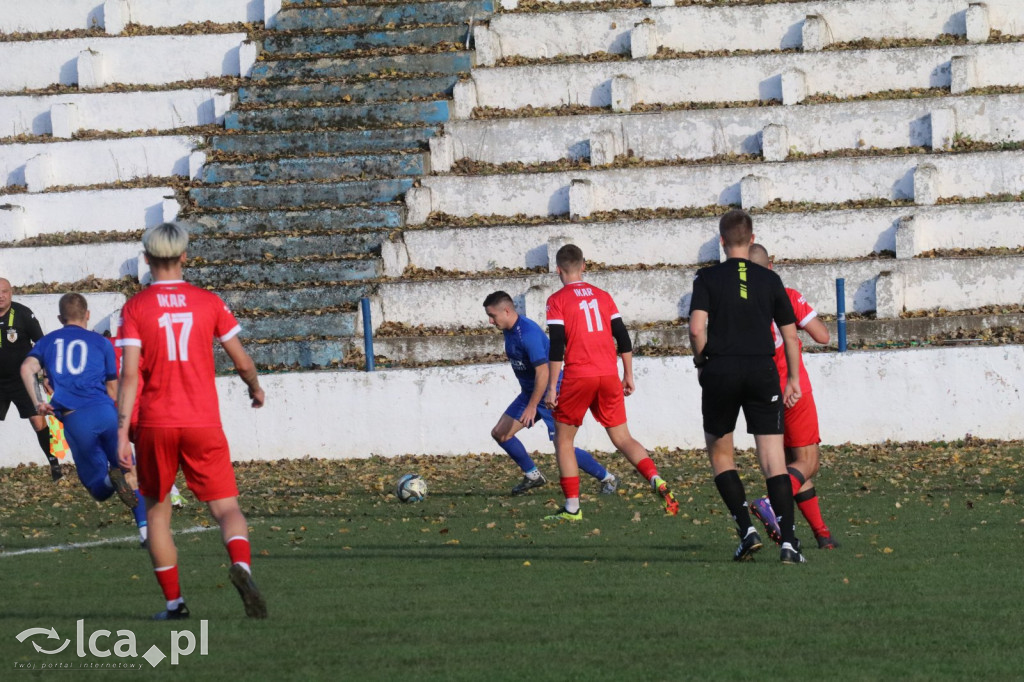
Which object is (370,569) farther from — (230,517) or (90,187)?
(90,187)

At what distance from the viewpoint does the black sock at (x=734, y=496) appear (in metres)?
9.45

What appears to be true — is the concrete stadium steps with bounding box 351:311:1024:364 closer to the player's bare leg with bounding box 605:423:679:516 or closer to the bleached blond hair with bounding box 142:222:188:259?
the player's bare leg with bounding box 605:423:679:516

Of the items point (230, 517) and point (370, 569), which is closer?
point (230, 517)

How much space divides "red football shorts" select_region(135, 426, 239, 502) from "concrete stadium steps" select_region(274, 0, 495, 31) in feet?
65.4

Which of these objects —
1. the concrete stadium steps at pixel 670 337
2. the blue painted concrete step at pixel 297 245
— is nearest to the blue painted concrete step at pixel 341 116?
the blue painted concrete step at pixel 297 245

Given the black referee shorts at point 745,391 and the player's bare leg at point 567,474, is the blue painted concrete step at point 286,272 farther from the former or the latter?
the black referee shorts at point 745,391

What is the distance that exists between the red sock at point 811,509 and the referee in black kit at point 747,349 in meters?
0.72

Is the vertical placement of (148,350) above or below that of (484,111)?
below

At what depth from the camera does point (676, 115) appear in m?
23.8

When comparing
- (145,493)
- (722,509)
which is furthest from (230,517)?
(722,509)

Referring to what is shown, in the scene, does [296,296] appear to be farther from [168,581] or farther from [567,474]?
[168,581]

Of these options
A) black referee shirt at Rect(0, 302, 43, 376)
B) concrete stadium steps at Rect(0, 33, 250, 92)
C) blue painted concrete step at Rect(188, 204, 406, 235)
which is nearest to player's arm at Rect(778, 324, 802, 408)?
black referee shirt at Rect(0, 302, 43, 376)

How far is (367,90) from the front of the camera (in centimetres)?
2569

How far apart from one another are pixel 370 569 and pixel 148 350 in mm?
2574
